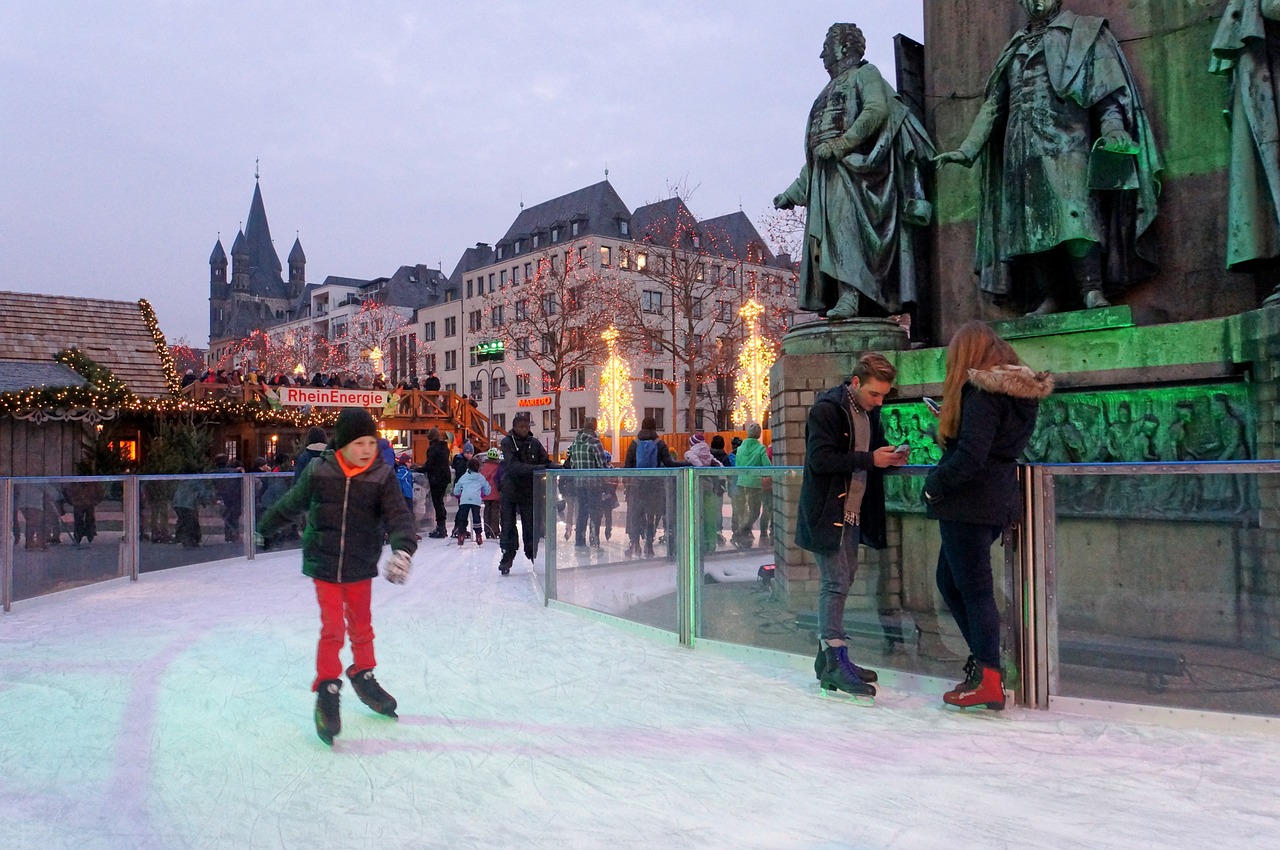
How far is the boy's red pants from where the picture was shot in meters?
4.27

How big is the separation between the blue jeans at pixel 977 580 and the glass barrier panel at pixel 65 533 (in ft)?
26.4

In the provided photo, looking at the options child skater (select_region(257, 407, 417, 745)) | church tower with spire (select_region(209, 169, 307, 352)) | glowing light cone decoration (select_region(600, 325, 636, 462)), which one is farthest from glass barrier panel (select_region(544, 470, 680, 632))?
church tower with spire (select_region(209, 169, 307, 352))

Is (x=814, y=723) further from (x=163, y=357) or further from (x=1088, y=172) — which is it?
(x=163, y=357)

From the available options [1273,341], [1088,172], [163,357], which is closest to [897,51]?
[1088,172]

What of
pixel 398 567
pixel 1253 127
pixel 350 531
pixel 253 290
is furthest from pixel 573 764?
pixel 253 290

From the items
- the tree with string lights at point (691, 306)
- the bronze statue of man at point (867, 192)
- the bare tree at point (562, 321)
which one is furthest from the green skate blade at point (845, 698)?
the bare tree at point (562, 321)

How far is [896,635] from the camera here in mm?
4980

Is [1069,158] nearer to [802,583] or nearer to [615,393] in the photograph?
[802,583]

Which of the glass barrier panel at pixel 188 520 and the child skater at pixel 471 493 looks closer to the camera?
the glass barrier panel at pixel 188 520

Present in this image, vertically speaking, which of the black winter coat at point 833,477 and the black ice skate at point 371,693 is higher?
the black winter coat at point 833,477

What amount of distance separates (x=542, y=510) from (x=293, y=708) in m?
4.27

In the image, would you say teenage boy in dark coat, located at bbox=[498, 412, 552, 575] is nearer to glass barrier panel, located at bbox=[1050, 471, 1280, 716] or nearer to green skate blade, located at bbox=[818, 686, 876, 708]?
green skate blade, located at bbox=[818, 686, 876, 708]

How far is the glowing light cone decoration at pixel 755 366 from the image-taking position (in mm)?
32469

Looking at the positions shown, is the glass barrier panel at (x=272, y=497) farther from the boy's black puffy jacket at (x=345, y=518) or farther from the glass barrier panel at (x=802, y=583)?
the boy's black puffy jacket at (x=345, y=518)
